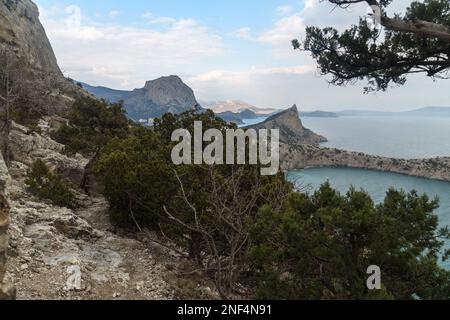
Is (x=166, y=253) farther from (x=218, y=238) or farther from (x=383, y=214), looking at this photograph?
(x=383, y=214)

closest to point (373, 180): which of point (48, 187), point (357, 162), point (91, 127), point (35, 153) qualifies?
point (357, 162)

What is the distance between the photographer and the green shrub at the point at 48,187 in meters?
13.1

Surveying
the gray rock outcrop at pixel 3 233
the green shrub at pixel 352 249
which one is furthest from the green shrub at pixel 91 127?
the green shrub at pixel 352 249

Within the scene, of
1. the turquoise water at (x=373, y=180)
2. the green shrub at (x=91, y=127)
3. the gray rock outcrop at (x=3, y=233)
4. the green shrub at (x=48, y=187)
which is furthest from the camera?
the turquoise water at (x=373, y=180)

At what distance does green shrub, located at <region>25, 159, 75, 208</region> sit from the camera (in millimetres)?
13078

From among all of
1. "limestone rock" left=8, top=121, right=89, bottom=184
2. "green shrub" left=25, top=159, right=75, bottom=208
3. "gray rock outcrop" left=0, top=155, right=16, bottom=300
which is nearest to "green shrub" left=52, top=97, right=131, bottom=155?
"limestone rock" left=8, top=121, right=89, bottom=184

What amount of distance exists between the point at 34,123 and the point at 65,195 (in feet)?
43.0

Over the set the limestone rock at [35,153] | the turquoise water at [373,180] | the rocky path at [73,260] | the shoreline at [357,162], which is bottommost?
the turquoise water at [373,180]

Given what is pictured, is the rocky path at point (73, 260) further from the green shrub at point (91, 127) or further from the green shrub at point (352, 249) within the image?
the green shrub at point (91, 127)

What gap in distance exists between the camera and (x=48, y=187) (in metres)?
13.2

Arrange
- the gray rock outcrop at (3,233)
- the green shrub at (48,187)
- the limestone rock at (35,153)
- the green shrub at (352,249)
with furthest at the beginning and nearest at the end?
the limestone rock at (35,153) < the green shrub at (48,187) < the green shrub at (352,249) < the gray rock outcrop at (3,233)

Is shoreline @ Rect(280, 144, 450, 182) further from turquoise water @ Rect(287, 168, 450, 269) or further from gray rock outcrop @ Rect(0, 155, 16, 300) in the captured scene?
gray rock outcrop @ Rect(0, 155, 16, 300)

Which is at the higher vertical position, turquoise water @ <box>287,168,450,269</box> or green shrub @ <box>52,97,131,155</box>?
green shrub @ <box>52,97,131,155</box>
